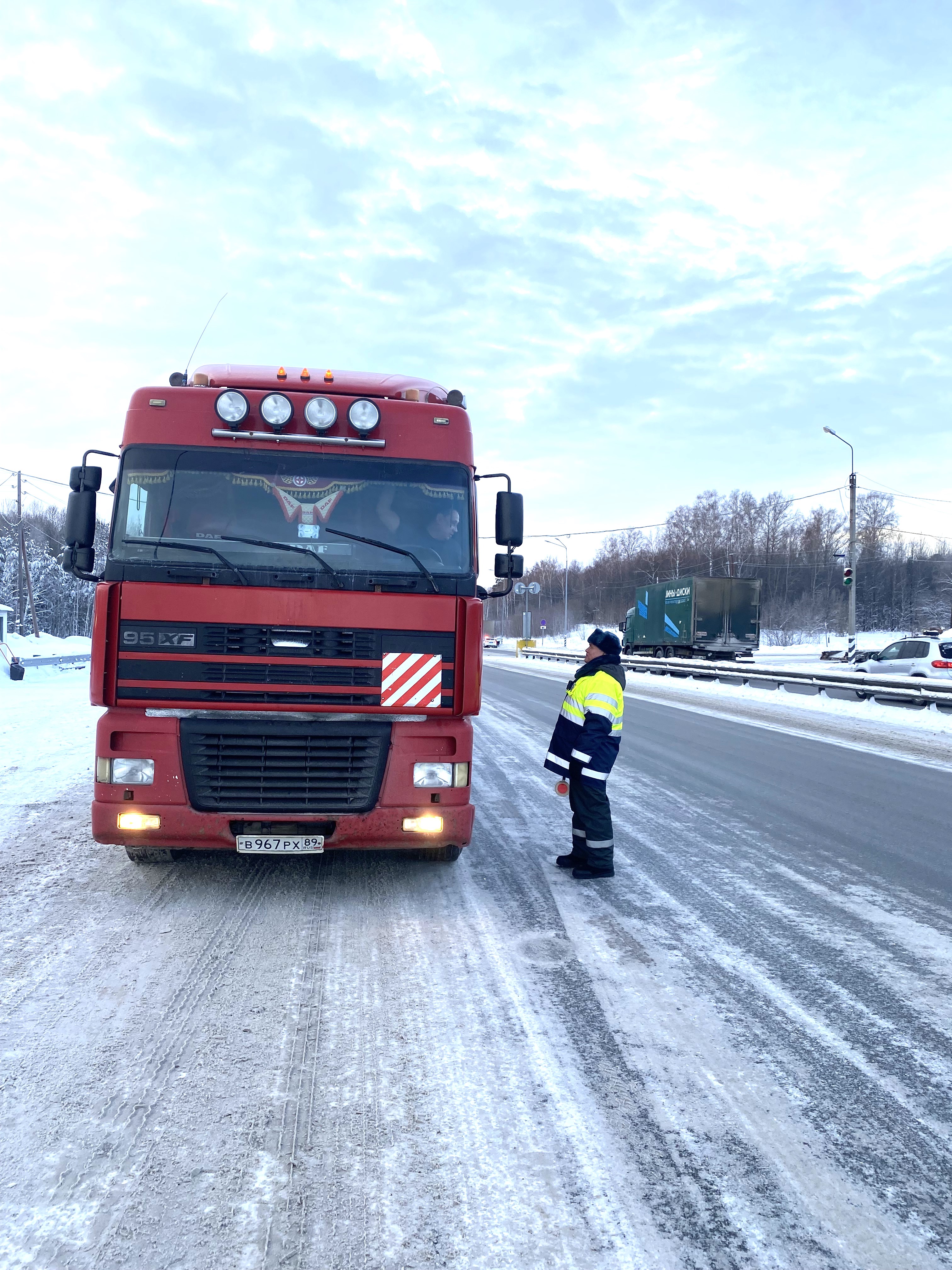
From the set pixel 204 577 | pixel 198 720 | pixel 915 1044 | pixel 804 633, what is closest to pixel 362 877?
pixel 198 720

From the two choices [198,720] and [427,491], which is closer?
[198,720]

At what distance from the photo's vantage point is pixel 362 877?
210 inches

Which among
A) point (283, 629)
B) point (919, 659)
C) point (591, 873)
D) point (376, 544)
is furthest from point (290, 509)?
point (919, 659)

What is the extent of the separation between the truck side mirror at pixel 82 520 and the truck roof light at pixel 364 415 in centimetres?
172

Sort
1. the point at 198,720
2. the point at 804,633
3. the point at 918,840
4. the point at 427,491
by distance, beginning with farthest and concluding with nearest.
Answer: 1. the point at 804,633
2. the point at 918,840
3. the point at 427,491
4. the point at 198,720

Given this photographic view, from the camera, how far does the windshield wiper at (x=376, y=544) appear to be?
195 inches

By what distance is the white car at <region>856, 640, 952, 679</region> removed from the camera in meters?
18.0

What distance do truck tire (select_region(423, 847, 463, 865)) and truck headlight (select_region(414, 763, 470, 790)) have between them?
2.18 ft

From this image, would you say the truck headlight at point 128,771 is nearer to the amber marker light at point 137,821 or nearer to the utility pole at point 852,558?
the amber marker light at point 137,821

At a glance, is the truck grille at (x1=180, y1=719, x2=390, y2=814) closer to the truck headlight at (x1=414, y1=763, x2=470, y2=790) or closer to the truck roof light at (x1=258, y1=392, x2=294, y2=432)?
the truck headlight at (x1=414, y1=763, x2=470, y2=790)

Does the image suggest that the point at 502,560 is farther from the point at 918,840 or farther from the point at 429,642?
the point at 918,840

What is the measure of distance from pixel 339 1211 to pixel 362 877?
308cm

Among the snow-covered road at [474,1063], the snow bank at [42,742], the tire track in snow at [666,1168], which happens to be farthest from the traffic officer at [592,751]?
the snow bank at [42,742]

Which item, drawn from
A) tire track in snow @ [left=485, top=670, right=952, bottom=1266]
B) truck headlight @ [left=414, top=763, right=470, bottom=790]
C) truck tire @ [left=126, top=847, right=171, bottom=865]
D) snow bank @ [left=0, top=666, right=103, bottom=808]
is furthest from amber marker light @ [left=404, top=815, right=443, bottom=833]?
snow bank @ [left=0, top=666, right=103, bottom=808]
